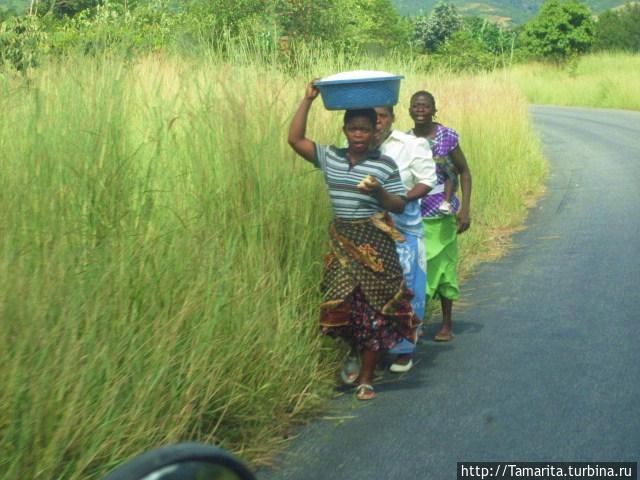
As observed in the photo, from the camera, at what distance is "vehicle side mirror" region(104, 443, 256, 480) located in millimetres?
2893

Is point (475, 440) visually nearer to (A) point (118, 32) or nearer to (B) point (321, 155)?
(B) point (321, 155)

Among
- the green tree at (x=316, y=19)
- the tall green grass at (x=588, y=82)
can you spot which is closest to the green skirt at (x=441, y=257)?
the green tree at (x=316, y=19)

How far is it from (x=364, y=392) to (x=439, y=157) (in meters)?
2.21

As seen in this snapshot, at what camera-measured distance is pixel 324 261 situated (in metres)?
7.24

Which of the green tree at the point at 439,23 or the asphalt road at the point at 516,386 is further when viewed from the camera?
the green tree at the point at 439,23

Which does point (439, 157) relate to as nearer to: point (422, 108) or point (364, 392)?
point (422, 108)

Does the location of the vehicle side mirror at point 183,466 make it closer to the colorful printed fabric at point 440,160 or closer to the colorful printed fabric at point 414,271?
the colorful printed fabric at point 414,271

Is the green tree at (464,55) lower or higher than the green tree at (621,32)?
higher

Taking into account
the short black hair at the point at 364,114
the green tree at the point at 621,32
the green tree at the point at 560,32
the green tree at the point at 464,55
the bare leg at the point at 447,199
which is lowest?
the green tree at the point at 621,32

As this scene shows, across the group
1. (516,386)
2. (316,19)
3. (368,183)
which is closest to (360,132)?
(368,183)

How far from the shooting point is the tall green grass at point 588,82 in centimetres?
3939

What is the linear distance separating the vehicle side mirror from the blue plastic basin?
3.41 meters

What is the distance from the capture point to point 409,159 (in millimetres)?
7230

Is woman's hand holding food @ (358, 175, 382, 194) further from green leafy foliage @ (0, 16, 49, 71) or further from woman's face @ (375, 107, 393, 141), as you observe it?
green leafy foliage @ (0, 16, 49, 71)
